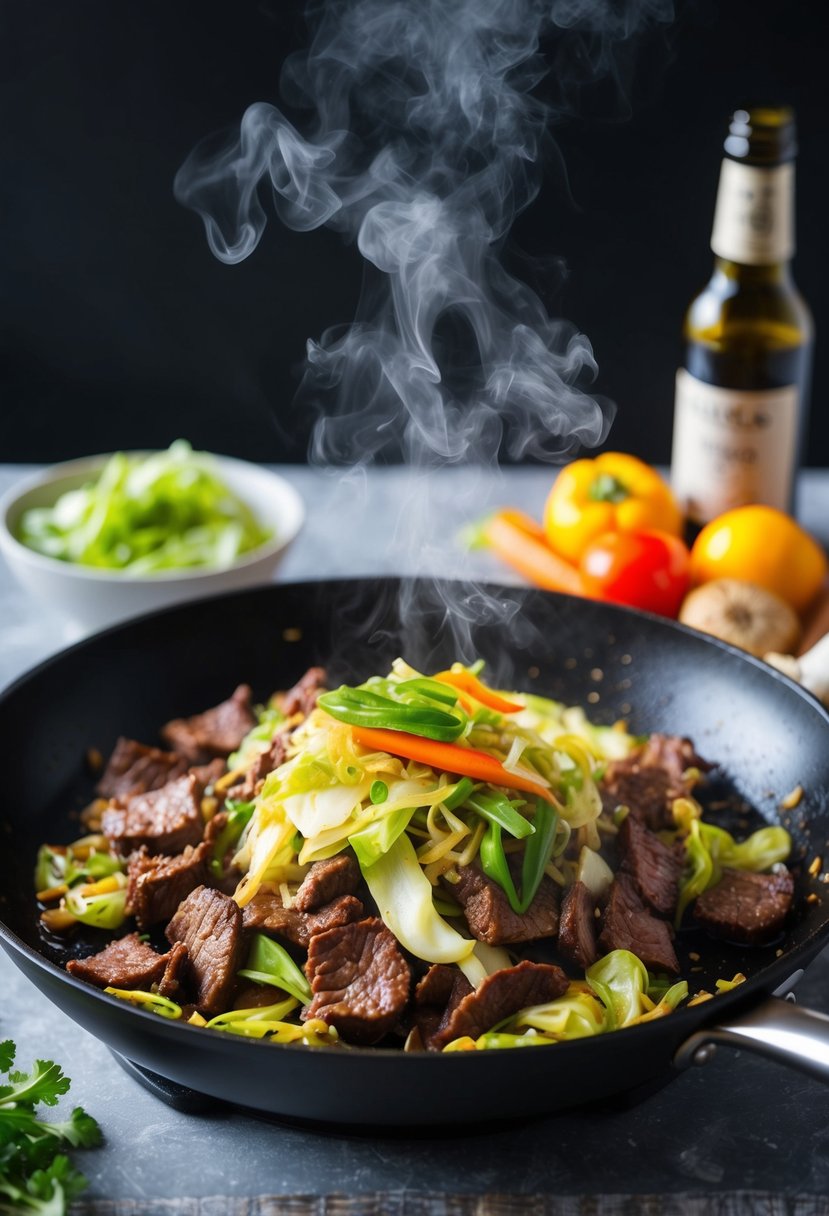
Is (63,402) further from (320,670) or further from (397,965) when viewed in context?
(397,965)

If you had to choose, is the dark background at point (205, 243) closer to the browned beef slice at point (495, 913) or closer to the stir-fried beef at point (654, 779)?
the stir-fried beef at point (654, 779)

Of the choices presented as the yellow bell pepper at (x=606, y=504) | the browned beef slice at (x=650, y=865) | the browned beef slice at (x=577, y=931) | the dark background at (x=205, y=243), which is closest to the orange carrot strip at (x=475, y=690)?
the browned beef slice at (x=650, y=865)

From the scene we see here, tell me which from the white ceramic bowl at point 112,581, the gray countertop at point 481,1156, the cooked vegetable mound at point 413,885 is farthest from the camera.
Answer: the white ceramic bowl at point 112,581

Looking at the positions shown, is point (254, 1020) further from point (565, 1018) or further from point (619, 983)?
point (619, 983)

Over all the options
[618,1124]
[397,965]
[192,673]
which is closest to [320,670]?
[192,673]

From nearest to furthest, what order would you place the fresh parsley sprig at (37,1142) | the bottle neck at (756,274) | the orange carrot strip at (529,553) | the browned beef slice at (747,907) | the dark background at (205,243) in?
the fresh parsley sprig at (37,1142)
the browned beef slice at (747,907)
the bottle neck at (756,274)
the orange carrot strip at (529,553)
the dark background at (205,243)

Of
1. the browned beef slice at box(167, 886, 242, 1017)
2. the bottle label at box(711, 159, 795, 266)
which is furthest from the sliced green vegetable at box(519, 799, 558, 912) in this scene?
the bottle label at box(711, 159, 795, 266)
